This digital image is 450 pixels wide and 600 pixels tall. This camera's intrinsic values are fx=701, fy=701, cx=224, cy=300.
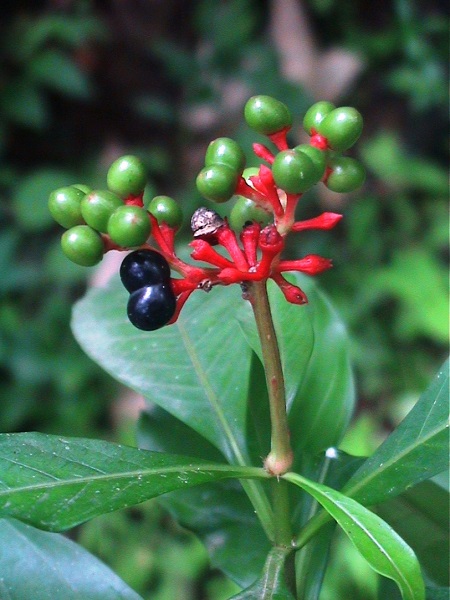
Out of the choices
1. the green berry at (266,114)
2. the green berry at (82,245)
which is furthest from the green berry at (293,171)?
the green berry at (82,245)

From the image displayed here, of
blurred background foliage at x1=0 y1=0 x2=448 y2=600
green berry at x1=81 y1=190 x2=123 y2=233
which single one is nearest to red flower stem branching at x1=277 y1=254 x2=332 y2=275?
green berry at x1=81 y1=190 x2=123 y2=233

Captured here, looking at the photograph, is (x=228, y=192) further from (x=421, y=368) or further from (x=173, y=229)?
(x=421, y=368)

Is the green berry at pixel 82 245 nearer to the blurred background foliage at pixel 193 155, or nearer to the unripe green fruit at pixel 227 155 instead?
the unripe green fruit at pixel 227 155

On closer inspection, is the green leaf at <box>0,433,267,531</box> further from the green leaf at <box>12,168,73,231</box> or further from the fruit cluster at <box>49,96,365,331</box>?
the green leaf at <box>12,168,73,231</box>

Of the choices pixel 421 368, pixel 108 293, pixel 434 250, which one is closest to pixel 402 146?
pixel 434 250

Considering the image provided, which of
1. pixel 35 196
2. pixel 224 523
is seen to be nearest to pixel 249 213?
pixel 224 523

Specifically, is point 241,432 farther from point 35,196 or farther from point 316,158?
point 35,196
